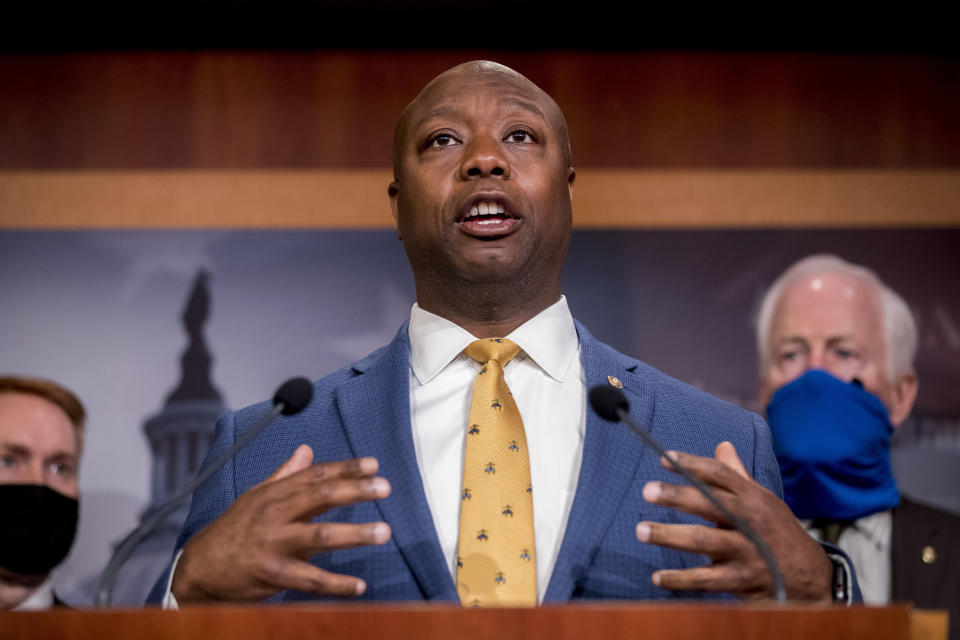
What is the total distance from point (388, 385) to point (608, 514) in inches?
18.4

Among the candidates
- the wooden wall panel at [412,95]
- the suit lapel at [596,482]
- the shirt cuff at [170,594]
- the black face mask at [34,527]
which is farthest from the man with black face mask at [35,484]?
the suit lapel at [596,482]

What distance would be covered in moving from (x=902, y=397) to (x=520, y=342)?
5.84ft

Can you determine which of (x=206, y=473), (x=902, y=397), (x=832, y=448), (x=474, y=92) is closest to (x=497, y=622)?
(x=206, y=473)

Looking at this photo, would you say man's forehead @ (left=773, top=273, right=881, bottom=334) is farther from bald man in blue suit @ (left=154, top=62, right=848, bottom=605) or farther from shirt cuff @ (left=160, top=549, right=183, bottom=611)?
shirt cuff @ (left=160, top=549, right=183, bottom=611)

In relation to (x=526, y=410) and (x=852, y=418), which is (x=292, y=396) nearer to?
(x=526, y=410)

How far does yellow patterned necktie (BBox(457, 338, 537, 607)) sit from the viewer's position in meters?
1.58

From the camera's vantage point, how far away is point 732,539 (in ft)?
4.53

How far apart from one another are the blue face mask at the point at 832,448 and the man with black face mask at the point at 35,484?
80.7 inches

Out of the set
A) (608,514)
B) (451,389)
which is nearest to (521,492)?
(608,514)

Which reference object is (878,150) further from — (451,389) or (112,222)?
(112,222)

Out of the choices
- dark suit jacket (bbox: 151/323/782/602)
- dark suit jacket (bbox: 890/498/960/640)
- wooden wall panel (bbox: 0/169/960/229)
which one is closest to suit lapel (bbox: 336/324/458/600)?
dark suit jacket (bbox: 151/323/782/602)

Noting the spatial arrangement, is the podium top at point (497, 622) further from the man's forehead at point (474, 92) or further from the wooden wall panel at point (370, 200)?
the wooden wall panel at point (370, 200)

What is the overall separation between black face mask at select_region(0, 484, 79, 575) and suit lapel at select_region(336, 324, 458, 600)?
4.80ft

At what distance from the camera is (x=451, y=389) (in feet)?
6.13
